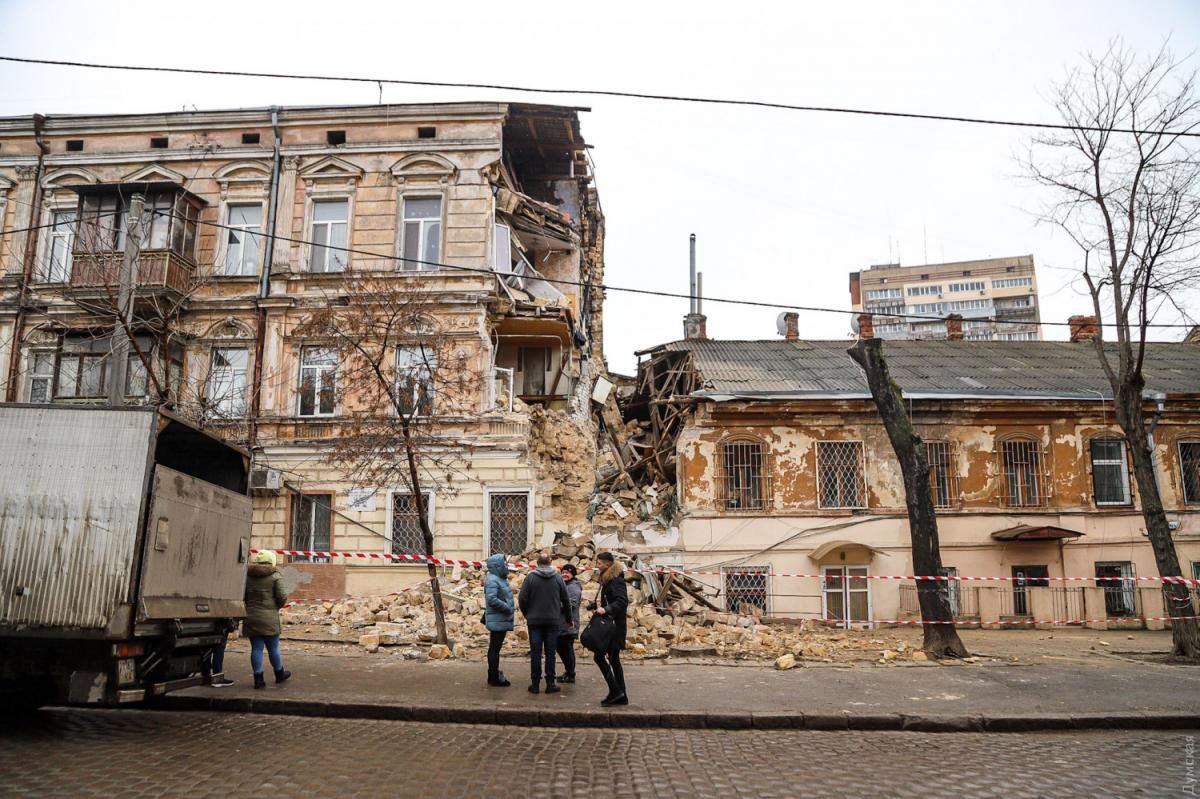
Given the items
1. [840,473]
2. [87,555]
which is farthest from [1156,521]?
A: [87,555]

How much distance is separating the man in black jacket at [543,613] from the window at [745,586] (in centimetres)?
1086

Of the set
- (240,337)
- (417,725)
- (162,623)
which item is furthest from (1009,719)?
(240,337)

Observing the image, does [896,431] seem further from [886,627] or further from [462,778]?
[462,778]

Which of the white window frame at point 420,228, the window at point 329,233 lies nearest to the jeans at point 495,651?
the white window frame at point 420,228

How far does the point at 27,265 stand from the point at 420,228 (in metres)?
10.1

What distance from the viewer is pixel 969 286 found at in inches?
4035

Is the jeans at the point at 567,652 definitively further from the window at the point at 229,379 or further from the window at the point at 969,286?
the window at the point at 969,286

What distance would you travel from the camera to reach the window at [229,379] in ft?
65.7

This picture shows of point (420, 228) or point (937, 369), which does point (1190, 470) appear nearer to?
point (937, 369)

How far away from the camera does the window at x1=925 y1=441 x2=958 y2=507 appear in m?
21.1

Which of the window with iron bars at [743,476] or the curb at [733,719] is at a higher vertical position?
the window with iron bars at [743,476]

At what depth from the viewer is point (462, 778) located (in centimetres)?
610

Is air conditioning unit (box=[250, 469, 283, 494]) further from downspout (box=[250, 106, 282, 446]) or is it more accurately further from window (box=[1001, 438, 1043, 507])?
window (box=[1001, 438, 1043, 507])

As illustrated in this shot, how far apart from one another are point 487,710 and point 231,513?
347 centimetres
